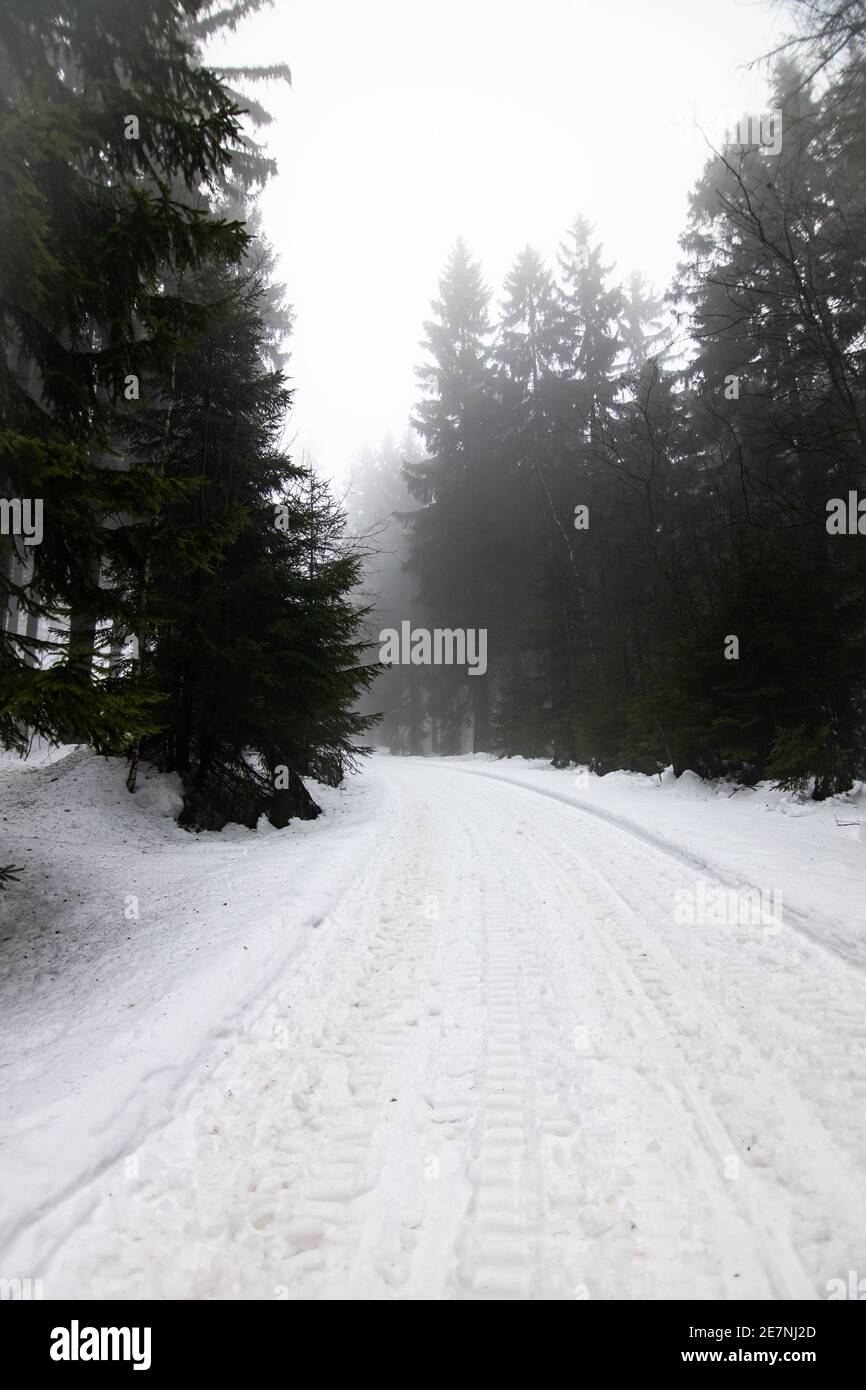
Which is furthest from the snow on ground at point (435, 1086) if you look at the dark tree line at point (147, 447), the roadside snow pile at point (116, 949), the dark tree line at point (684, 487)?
the dark tree line at point (684, 487)

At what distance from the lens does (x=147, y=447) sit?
9.60 meters

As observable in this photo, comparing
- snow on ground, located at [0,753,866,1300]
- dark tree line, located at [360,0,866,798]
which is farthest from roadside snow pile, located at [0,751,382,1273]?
dark tree line, located at [360,0,866,798]

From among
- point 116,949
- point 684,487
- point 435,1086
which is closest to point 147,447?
A: point 116,949

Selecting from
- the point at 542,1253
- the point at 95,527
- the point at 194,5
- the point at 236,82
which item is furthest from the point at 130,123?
the point at 236,82

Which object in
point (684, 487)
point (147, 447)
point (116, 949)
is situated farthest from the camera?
point (684, 487)

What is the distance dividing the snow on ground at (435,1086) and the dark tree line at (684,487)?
561cm

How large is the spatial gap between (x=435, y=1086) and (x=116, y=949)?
318 cm

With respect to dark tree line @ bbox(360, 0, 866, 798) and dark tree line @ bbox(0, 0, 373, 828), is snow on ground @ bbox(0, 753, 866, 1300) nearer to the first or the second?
dark tree line @ bbox(0, 0, 373, 828)

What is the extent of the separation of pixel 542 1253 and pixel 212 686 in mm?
8026

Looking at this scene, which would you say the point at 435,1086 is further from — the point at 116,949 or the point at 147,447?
the point at 147,447

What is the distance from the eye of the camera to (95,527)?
4.29 meters

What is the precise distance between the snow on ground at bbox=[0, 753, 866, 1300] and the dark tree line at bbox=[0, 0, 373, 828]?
6.39 feet

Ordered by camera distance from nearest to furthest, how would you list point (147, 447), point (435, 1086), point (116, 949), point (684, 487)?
point (435, 1086), point (116, 949), point (147, 447), point (684, 487)
